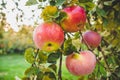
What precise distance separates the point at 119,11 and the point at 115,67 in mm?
242

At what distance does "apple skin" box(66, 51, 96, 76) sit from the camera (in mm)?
676

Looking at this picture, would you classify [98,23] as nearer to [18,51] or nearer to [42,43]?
[42,43]

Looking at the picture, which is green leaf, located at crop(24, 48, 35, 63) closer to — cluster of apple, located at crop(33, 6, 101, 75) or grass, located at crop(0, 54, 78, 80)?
cluster of apple, located at crop(33, 6, 101, 75)

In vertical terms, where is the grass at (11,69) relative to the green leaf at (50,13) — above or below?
below

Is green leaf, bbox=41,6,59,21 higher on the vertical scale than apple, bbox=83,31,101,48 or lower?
higher

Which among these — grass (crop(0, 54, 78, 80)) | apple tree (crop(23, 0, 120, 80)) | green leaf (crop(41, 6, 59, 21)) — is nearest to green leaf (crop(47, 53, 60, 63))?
apple tree (crop(23, 0, 120, 80))

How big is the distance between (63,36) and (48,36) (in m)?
0.03

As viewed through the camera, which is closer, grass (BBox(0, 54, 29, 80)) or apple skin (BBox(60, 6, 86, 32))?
apple skin (BBox(60, 6, 86, 32))

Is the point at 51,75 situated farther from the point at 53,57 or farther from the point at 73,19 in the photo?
the point at 73,19

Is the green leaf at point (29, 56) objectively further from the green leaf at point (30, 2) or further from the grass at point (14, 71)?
the grass at point (14, 71)

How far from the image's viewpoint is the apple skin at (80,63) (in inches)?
26.6

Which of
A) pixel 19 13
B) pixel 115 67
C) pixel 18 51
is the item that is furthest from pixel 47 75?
pixel 18 51

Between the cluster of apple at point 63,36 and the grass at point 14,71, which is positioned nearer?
the cluster of apple at point 63,36

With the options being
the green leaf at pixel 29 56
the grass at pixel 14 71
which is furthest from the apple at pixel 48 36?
the grass at pixel 14 71
